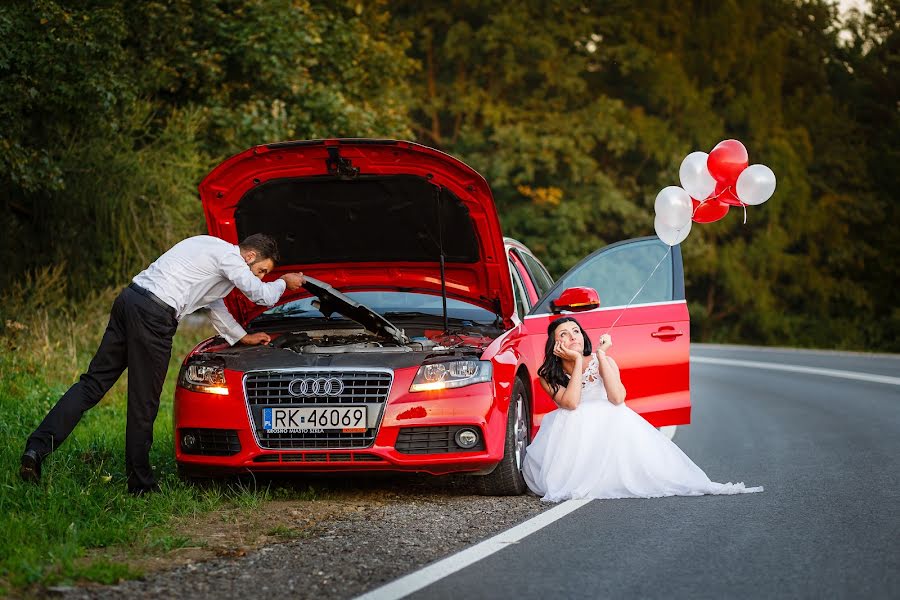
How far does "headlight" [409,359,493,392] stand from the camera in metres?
6.97

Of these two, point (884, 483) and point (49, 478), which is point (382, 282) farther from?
point (884, 483)

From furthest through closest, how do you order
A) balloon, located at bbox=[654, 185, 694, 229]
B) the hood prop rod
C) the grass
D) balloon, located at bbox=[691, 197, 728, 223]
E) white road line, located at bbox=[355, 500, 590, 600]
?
balloon, located at bbox=[691, 197, 728, 223], balloon, located at bbox=[654, 185, 694, 229], the hood prop rod, the grass, white road line, located at bbox=[355, 500, 590, 600]

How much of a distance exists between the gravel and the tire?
0.07 meters

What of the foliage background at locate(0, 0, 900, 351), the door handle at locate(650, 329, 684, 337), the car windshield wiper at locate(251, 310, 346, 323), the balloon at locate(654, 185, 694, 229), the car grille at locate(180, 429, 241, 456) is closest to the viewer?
the car grille at locate(180, 429, 241, 456)

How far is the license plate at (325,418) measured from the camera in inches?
273

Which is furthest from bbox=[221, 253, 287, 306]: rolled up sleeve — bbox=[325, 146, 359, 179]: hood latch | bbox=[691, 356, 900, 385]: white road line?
bbox=[691, 356, 900, 385]: white road line

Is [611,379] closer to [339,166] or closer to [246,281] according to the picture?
[339,166]

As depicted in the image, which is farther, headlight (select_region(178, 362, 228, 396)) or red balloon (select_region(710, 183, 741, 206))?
red balloon (select_region(710, 183, 741, 206))

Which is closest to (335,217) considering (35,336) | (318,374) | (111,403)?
(318,374)

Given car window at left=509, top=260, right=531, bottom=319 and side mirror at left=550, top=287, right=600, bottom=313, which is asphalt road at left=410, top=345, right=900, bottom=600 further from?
car window at left=509, top=260, right=531, bottom=319

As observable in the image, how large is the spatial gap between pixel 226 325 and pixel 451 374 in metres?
1.56

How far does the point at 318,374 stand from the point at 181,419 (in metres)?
0.91

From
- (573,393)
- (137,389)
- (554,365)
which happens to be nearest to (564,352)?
(554,365)

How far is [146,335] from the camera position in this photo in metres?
7.30
